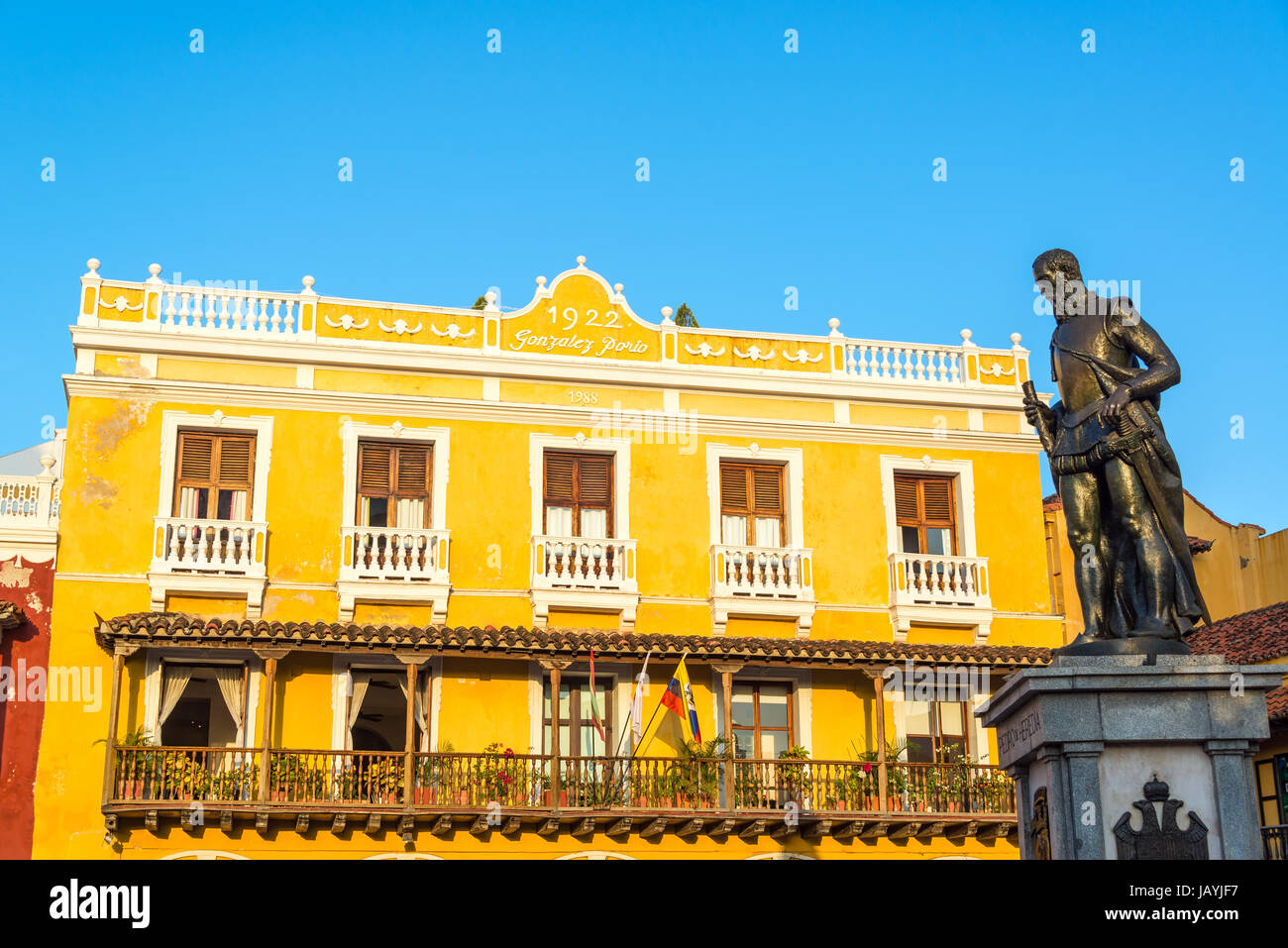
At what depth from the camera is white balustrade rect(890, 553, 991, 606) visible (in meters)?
27.2

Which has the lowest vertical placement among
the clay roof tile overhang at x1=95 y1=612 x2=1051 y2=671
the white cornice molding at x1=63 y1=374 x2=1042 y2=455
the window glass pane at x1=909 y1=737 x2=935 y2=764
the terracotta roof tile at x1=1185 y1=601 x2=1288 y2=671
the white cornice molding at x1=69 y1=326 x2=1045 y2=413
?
the window glass pane at x1=909 y1=737 x2=935 y2=764

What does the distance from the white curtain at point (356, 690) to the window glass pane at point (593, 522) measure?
4.51 m

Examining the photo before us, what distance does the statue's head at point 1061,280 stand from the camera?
9391mm

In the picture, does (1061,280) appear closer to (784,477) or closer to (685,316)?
(784,477)

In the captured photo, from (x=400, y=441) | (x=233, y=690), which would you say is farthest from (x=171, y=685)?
(x=400, y=441)

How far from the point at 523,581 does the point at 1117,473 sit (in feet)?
58.2

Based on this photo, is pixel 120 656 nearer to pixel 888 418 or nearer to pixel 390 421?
pixel 390 421

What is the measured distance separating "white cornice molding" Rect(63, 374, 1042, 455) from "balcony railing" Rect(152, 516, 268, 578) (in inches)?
86.4

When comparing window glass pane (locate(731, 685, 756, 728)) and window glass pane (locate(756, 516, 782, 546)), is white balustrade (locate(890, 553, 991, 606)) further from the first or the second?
window glass pane (locate(731, 685, 756, 728))

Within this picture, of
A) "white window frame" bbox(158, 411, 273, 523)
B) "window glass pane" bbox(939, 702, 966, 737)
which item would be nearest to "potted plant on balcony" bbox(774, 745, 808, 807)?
"window glass pane" bbox(939, 702, 966, 737)

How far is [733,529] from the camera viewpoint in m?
27.3

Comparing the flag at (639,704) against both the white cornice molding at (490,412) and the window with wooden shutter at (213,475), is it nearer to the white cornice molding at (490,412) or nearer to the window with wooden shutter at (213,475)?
the white cornice molding at (490,412)
